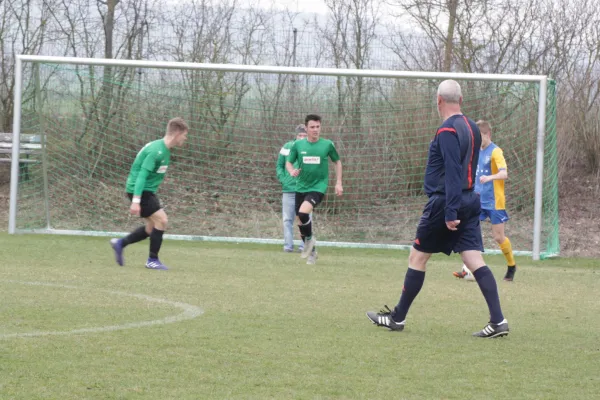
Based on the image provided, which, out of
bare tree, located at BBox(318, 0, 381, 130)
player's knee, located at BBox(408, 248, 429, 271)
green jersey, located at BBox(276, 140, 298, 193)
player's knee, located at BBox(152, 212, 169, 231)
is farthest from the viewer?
bare tree, located at BBox(318, 0, 381, 130)

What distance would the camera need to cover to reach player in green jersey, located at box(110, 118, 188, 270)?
1049 cm

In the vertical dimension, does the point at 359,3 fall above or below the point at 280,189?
above

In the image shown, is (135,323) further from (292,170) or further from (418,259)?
(292,170)

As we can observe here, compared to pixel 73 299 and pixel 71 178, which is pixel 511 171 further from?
pixel 73 299

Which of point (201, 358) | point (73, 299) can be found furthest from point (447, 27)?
point (201, 358)

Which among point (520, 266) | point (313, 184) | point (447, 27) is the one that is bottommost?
point (520, 266)

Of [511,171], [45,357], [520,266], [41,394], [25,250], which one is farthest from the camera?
[511,171]

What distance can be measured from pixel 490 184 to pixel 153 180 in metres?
3.85

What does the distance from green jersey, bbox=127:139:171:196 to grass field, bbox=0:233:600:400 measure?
3.12 feet

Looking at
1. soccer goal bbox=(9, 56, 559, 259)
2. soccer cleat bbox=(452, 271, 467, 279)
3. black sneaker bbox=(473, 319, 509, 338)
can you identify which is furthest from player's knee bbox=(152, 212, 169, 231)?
black sneaker bbox=(473, 319, 509, 338)

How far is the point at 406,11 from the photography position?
742 inches

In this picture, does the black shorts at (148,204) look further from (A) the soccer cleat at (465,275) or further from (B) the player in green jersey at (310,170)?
(A) the soccer cleat at (465,275)

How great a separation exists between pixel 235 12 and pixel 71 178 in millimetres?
5430

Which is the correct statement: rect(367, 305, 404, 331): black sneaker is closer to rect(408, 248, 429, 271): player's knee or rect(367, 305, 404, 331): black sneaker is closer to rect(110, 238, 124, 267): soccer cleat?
rect(408, 248, 429, 271): player's knee
